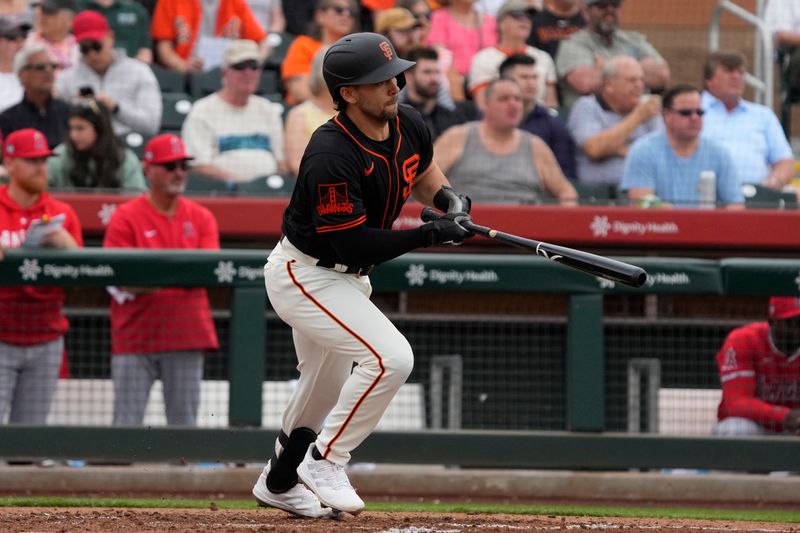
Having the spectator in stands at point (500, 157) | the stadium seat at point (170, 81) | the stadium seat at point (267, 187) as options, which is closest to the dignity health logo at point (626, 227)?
the spectator in stands at point (500, 157)

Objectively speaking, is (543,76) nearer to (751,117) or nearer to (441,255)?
(751,117)

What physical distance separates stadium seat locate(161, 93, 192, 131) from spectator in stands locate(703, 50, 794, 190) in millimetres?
3632

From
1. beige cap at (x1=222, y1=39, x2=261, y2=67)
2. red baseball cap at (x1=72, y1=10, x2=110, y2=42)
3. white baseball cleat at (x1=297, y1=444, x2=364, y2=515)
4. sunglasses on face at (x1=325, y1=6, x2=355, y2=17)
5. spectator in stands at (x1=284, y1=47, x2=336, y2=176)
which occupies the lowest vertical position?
white baseball cleat at (x1=297, y1=444, x2=364, y2=515)

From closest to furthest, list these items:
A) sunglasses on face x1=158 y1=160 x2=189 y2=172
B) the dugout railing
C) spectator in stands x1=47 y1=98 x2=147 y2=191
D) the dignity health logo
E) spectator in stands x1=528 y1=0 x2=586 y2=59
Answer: the dugout railing
sunglasses on face x1=158 y1=160 x2=189 y2=172
the dignity health logo
spectator in stands x1=47 y1=98 x2=147 y2=191
spectator in stands x1=528 y1=0 x2=586 y2=59

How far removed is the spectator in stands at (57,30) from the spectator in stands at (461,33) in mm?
2690

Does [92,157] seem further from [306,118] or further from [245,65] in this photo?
[306,118]

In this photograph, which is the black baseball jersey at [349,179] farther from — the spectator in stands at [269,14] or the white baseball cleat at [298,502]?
the spectator in stands at [269,14]

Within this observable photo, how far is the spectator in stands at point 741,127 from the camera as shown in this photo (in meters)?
8.52

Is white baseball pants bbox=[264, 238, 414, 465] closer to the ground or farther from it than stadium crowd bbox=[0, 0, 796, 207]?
closer to the ground

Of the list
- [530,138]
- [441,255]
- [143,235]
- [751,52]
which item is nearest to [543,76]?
[530,138]

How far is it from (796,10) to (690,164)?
2.76m

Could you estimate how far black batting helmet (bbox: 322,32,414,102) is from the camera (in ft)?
14.7

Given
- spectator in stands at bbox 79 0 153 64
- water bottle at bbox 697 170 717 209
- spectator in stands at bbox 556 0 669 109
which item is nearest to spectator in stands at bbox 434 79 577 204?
water bottle at bbox 697 170 717 209

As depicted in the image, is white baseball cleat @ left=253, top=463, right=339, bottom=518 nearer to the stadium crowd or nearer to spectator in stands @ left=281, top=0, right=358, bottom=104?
the stadium crowd
